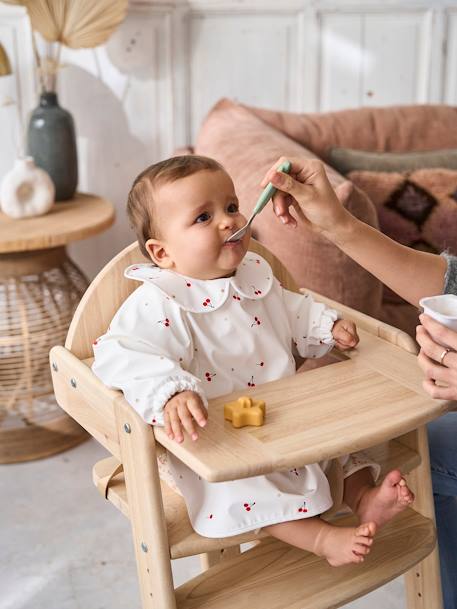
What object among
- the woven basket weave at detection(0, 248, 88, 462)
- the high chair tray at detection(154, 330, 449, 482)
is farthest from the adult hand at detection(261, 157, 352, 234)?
the woven basket weave at detection(0, 248, 88, 462)

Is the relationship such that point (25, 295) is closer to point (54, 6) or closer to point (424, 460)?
point (54, 6)

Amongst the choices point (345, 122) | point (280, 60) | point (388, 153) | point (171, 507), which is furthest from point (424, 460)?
point (280, 60)

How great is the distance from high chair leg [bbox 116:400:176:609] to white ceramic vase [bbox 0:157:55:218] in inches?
45.1

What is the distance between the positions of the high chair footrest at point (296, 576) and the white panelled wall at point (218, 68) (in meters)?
1.58

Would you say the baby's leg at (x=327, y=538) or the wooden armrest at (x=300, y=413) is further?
the baby's leg at (x=327, y=538)

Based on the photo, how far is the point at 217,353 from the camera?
1.19 meters

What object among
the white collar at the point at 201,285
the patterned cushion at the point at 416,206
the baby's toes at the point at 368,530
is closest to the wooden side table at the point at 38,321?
the patterned cushion at the point at 416,206

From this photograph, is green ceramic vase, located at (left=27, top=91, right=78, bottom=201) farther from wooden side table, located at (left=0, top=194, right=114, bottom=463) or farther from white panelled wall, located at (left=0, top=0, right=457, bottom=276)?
white panelled wall, located at (left=0, top=0, right=457, bottom=276)

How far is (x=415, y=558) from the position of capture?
3.89ft

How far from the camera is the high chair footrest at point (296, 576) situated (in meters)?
1.11

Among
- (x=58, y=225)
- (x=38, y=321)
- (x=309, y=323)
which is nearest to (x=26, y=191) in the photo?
(x=58, y=225)

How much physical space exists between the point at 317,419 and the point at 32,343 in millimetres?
1250

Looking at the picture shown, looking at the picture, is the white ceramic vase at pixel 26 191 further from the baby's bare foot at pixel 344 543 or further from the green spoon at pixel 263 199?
the baby's bare foot at pixel 344 543

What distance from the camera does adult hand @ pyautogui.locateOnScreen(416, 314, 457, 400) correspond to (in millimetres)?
1029
